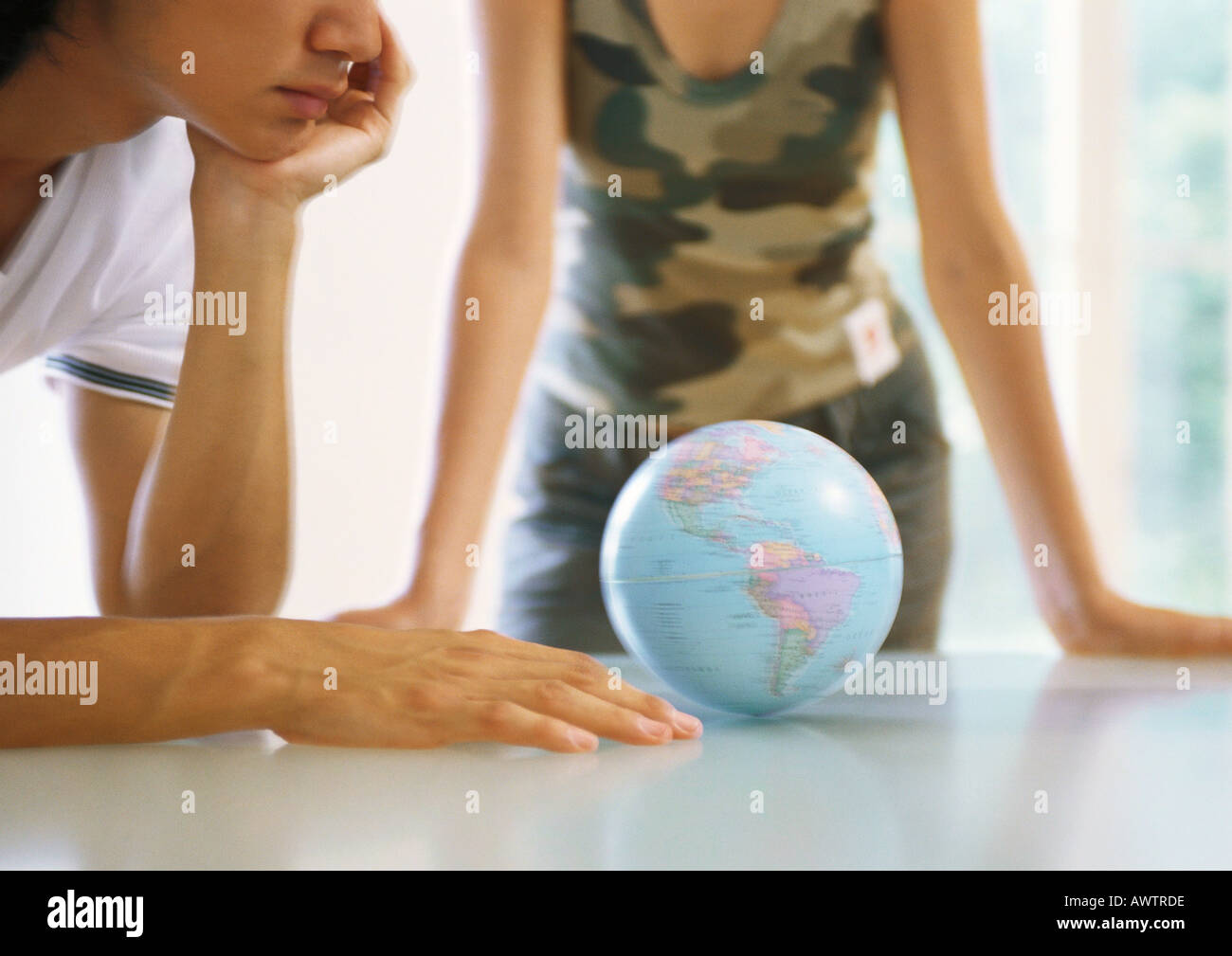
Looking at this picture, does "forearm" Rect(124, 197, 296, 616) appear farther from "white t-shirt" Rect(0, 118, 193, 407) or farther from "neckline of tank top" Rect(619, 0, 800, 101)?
"neckline of tank top" Rect(619, 0, 800, 101)

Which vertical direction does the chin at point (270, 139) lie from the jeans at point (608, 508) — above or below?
above

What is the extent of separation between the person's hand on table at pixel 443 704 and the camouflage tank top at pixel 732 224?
68 cm

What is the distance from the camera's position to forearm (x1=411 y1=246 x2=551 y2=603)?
4.41 feet

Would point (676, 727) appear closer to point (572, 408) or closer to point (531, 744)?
point (531, 744)

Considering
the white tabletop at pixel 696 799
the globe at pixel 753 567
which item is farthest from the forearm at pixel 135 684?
the globe at pixel 753 567

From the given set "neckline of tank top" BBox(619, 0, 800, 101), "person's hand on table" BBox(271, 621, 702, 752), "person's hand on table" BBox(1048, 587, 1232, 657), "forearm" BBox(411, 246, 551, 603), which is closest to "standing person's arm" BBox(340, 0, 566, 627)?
"forearm" BBox(411, 246, 551, 603)

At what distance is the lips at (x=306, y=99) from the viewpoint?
1172 mm

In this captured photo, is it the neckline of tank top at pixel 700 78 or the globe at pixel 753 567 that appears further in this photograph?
the neckline of tank top at pixel 700 78

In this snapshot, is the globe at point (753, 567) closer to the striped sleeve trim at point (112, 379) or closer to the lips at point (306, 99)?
the lips at point (306, 99)

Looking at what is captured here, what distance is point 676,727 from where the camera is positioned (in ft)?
2.95

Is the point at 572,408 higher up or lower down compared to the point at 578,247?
lower down

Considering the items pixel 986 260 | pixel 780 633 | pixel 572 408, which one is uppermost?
pixel 986 260

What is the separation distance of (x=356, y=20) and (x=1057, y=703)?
906 millimetres
